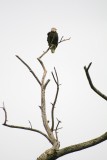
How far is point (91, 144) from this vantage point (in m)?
2.82

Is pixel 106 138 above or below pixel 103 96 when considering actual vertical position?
below

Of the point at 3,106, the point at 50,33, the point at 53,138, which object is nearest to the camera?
the point at 53,138

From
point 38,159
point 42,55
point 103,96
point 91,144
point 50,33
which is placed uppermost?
point 50,33

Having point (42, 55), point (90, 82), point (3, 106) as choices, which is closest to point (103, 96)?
point (90, 82)

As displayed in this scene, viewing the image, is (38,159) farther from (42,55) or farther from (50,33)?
(50,33)

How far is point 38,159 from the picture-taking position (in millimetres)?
3072

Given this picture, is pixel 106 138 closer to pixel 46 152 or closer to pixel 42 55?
pixel 46 152

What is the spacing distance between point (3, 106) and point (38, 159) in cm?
154

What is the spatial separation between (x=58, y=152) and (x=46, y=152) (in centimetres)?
16

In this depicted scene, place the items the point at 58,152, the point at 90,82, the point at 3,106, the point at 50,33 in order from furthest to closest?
the point at 50,33 < the point at 3,106 < the point at 58,152 < the point at 90,82

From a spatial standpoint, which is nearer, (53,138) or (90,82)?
(90,82)

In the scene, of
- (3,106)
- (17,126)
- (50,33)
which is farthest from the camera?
(50,33)

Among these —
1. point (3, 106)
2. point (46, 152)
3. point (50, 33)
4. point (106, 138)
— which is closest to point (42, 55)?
point (3, 106)

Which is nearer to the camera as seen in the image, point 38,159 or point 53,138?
point 38,159
